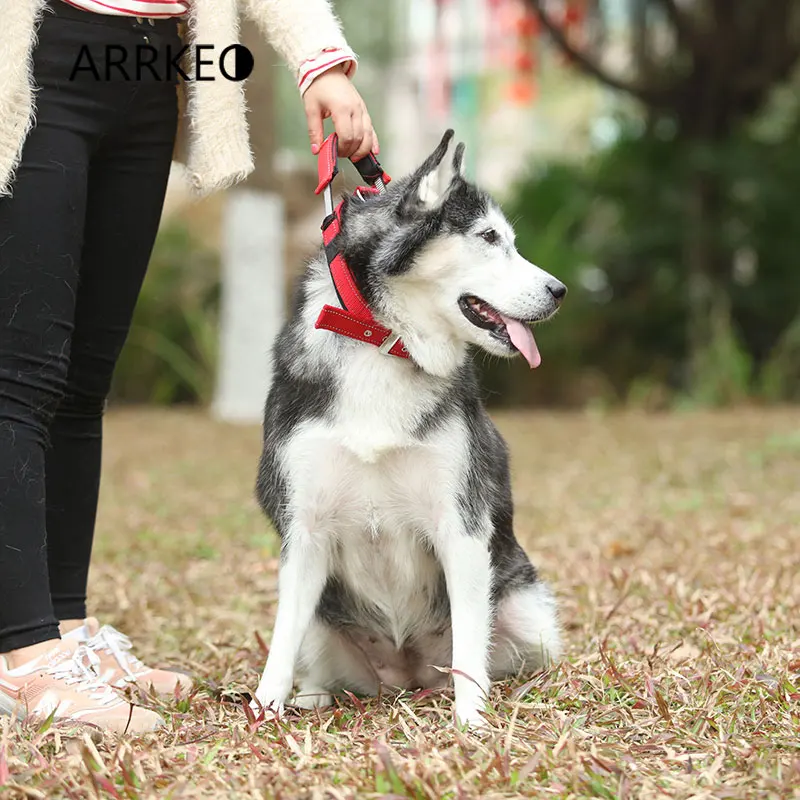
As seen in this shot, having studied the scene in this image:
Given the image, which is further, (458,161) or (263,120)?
(263,120)

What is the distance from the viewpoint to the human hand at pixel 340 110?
2.46 metres

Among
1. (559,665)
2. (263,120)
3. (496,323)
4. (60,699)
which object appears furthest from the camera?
(263,120)

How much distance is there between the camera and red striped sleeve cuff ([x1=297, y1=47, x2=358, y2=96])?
2.47 m

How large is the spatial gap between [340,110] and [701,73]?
8.61m

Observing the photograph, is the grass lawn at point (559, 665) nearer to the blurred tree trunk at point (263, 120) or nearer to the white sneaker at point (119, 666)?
the white sneaker at point (119, 666)

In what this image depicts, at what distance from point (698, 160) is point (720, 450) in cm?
414

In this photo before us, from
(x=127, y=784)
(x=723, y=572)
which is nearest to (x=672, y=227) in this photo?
(x=723, y=572)

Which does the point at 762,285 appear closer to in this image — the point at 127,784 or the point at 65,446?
the point at 65,446

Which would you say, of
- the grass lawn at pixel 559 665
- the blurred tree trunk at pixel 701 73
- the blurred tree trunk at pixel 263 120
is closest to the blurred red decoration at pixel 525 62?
the blurred tree trunk at pixel 701 73

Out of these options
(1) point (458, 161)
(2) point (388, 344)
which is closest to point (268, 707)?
(2) point (388, 344)

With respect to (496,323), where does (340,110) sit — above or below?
above

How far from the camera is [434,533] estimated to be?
2.55 metres

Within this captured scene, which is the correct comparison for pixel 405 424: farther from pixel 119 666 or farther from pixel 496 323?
pixel 119 666

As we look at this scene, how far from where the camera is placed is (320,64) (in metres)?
2.47
